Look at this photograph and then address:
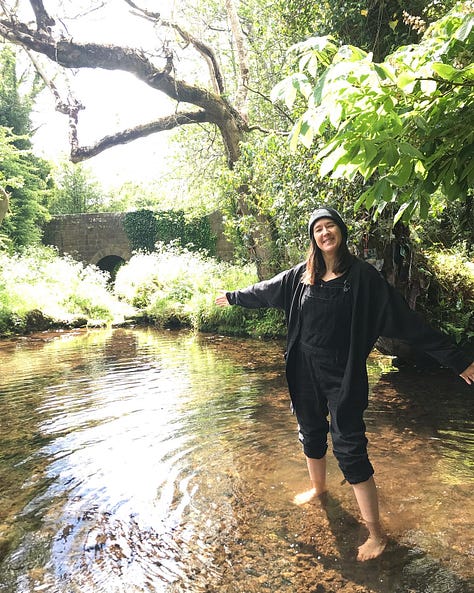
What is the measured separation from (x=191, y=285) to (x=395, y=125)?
38.6ft

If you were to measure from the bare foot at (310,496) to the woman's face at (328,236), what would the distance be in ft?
5.16

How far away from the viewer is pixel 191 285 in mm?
13461

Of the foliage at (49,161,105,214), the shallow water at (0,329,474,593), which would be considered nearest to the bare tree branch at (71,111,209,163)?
the shallow water at (0,329,474,593)

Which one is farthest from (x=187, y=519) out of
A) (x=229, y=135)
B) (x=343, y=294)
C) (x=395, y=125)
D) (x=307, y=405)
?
(x=229, y=135)

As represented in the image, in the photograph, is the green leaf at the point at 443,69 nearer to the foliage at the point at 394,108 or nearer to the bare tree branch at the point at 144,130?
the foliage at the point at 394,108

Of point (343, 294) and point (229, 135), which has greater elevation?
point (229, 135)

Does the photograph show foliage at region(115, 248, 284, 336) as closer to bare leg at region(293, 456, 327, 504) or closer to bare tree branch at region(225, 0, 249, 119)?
bare tree branch at region(225, 0, 249, 119)

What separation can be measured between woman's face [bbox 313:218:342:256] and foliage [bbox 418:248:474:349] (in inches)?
162

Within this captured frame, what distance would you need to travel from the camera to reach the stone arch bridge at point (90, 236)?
2330cm

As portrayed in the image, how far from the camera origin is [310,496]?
3.07 metres

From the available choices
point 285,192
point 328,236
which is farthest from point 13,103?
point 328,236

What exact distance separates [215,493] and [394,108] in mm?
2571

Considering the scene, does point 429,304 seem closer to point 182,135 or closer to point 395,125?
point 395,125

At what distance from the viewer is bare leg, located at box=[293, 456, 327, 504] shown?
303 cm
